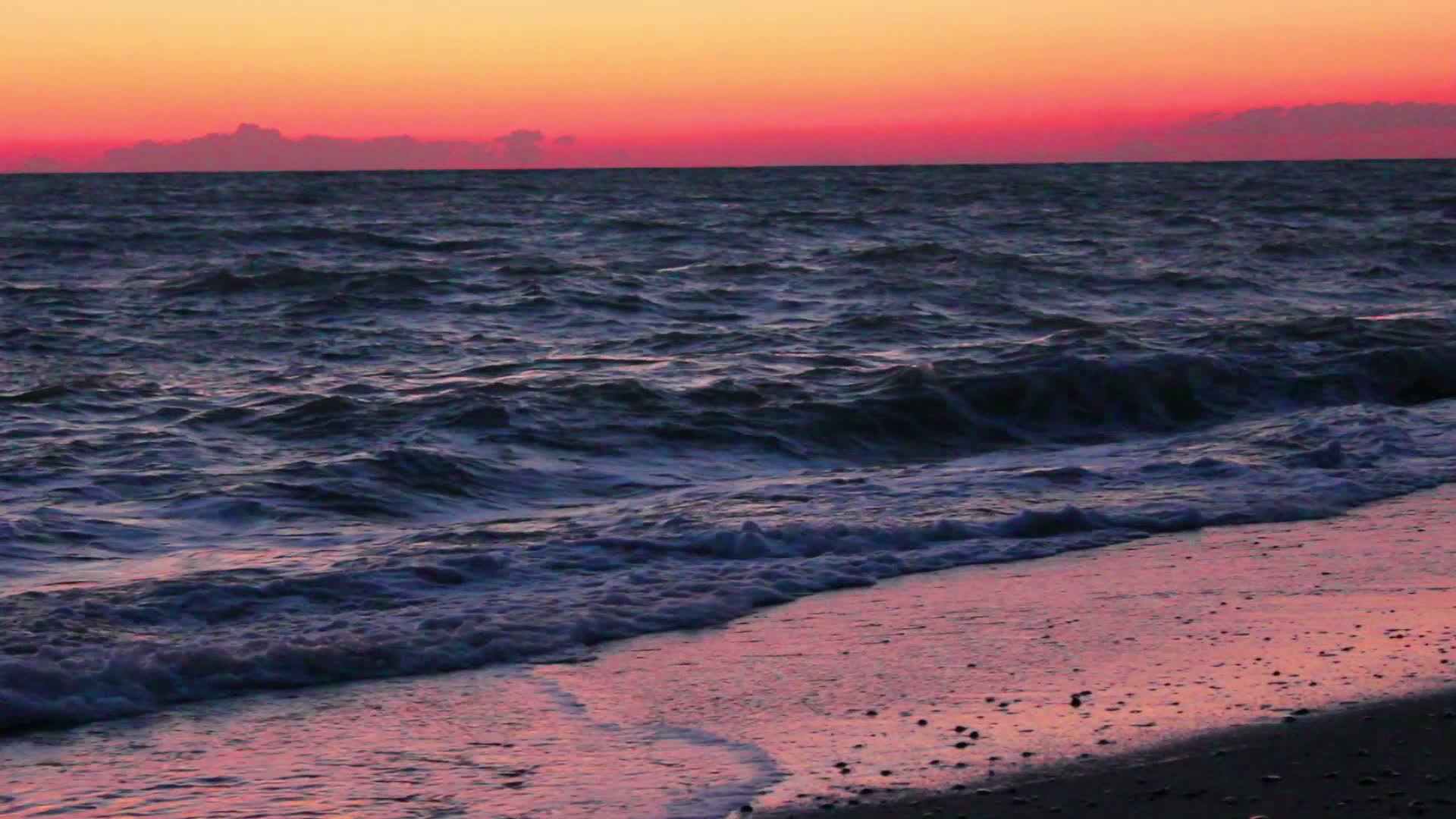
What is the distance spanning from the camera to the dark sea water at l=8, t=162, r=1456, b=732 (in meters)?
6.34

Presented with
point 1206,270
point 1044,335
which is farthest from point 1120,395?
point 1206,270

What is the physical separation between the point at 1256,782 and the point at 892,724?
107 centimetres

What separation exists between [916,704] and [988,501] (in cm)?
399

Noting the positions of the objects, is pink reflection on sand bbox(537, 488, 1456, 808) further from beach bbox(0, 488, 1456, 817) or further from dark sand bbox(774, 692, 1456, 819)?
dark sand bbox(774, 692, 1456, 819)

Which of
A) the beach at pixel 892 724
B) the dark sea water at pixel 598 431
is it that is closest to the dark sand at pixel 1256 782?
the beach at pixel 892 724

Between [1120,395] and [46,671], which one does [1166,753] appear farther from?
[1120,395]

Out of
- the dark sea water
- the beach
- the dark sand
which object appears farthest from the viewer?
the dark sea water

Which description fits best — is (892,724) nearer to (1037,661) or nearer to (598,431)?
(1037,661)

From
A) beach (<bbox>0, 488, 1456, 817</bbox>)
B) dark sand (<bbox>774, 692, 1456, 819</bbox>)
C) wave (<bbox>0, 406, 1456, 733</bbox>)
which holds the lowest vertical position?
wave (<bbox>0, 406, 1456, 733</bbox>)

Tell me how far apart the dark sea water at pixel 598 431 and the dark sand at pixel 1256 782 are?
7.34 feet

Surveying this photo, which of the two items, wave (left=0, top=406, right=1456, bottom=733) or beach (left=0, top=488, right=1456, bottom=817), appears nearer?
beach (left=0, top=488, right=1456, bottom=817)

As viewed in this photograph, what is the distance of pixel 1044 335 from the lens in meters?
17.2

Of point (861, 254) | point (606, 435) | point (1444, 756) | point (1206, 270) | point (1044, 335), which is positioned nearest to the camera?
point (1444, 756)

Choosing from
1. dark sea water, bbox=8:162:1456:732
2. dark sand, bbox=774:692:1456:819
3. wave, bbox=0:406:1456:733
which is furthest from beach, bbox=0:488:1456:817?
dark sea water, bbox=8:162:1456:732
